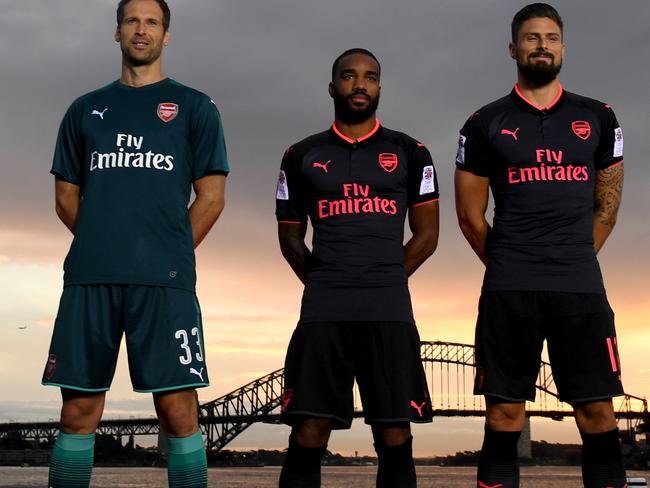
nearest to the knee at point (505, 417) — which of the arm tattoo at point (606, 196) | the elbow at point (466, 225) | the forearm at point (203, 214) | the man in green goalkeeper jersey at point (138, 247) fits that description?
the elbow at point (466, 225)

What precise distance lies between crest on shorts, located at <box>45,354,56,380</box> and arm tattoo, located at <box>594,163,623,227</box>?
359cm

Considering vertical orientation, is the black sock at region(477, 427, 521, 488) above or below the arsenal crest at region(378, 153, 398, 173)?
below

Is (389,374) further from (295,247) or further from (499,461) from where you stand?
(295,247)

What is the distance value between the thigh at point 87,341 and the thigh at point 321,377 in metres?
1.24

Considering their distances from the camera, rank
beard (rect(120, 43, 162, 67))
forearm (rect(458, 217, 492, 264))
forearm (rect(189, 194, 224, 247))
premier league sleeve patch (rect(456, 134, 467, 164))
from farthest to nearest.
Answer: premier league sleeve patch (rect(456, 134, 467, 164)), forearm (rect(458, 217, 492, 264)), beard (rect(120, 43, 162, 67)), forearm (rect(189, 194, 224, 247))

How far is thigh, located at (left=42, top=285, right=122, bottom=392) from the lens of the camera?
17.4 feet

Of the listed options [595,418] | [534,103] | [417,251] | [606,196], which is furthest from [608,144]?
[595,418]

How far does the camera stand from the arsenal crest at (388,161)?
6367mm

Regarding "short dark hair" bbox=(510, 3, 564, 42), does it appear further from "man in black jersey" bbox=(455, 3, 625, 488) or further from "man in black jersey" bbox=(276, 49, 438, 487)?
"man in black jersey" bbox=(276, 49, 438, 487)

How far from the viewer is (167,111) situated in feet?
18.7

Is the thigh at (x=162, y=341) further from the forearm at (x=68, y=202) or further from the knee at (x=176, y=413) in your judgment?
the forearm at (x=68, y=202)

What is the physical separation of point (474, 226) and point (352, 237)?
821 mm

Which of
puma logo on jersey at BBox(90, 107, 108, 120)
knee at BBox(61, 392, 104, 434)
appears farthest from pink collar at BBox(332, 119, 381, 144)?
knee at BBox(61, 392, 104, 434)

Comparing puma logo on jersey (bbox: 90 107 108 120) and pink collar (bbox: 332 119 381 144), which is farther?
pink collar (bbox: 332 119 381 144)
